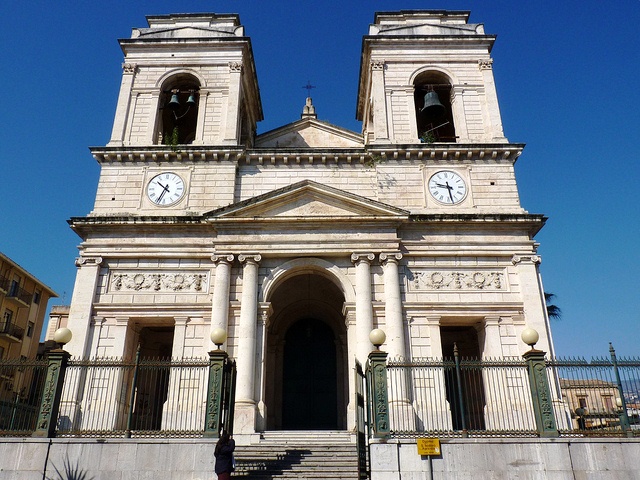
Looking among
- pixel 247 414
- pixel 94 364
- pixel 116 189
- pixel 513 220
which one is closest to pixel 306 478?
pixel 247 414

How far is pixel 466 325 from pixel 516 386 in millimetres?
3058

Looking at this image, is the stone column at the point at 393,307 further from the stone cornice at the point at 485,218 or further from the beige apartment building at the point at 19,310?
the beige apartment building at the point at 19,310

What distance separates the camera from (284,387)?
880 inches

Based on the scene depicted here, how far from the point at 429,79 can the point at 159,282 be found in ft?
49.5

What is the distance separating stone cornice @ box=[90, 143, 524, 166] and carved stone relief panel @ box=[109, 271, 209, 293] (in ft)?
16.1

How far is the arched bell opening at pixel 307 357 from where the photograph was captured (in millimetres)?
21734

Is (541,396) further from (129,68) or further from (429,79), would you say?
(129,68)

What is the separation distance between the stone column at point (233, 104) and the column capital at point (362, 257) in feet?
→ 23.4

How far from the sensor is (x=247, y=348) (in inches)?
703

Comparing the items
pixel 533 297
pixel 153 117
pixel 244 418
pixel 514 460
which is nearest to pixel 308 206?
pixel 244 418

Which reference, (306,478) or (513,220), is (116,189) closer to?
(306,478)

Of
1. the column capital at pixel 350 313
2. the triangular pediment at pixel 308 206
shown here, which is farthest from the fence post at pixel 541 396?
the triangular pediment at pixel 308 206

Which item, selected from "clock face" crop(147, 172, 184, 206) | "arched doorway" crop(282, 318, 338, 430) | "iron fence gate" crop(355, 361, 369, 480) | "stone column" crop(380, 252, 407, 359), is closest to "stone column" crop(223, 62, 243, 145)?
"clock face" crop(147, 172, 184, 206)

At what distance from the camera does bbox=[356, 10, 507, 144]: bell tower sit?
22438 millimetres
